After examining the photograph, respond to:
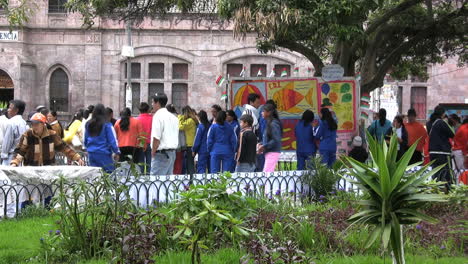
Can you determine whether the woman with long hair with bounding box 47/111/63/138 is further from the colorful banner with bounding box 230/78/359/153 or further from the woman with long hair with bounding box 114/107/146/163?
the colorful banner with bounding box 230/78/359/153

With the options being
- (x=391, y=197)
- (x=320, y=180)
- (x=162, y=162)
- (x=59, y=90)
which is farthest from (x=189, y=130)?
(x=59, y=90)

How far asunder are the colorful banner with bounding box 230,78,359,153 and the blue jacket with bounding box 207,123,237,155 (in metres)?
3.09

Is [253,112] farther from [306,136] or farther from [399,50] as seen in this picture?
[399,50]

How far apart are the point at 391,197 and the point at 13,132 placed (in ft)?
26.5

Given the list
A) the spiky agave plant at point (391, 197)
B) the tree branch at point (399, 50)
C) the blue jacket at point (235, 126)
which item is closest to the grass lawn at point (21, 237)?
the spiky agave plant at point (391, 197)

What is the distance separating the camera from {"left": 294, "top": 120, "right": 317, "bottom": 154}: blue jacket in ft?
46.3

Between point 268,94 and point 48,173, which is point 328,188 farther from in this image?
point 268,94

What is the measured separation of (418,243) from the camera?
7.74m

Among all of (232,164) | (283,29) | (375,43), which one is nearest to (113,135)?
(232,164)

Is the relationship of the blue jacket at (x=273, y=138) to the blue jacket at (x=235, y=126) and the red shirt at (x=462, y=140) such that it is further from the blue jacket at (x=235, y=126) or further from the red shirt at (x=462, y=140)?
the red shirt at (x=462, y=140)

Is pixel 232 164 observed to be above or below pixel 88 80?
below

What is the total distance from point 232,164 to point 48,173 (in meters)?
4.43

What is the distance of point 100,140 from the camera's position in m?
11.4

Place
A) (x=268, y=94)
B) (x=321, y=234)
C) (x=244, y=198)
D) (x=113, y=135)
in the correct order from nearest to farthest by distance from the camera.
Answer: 1. (x=244, y=198)
2. (x=321, y=234)
3. (x=113, y=135)
4. (x=268, y=94)
